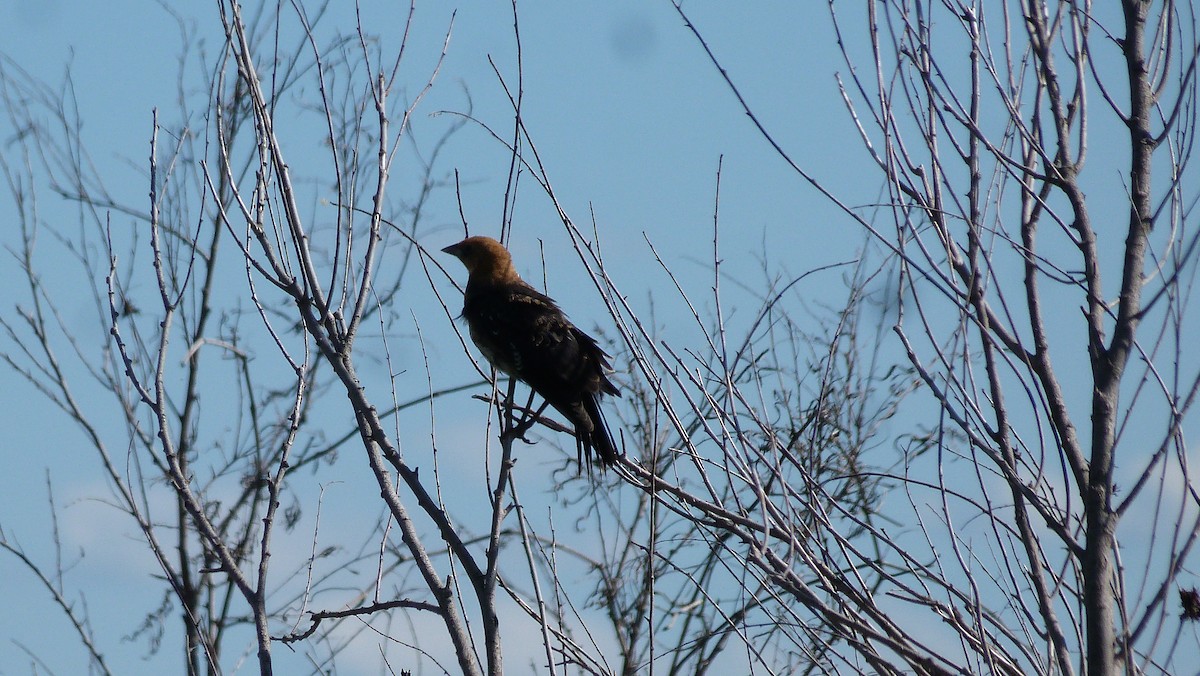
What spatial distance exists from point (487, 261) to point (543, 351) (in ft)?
4.53

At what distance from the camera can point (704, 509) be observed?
3209mm

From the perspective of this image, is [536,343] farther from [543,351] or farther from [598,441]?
[598,441]

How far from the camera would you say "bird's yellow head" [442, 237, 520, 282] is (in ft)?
22.5

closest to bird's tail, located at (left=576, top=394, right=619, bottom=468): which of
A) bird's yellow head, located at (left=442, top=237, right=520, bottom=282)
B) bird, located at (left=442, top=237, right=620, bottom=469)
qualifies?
bird, located at (left=442, top=237, right=620, bottom=469)

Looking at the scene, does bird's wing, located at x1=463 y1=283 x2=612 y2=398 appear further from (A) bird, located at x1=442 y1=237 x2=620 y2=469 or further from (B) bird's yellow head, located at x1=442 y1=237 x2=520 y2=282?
(B) bird's yellow head, located at x1=442 y1=237 x2=520 y2=282

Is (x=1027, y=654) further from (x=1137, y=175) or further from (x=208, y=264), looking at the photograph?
(x=208, y=264)

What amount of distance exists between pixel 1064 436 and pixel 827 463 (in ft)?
12.0

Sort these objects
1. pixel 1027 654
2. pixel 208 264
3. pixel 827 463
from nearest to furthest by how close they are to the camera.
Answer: pixel 1027 654 < pixel 827 463 < pixel 208 264

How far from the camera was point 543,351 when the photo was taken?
5613 mm

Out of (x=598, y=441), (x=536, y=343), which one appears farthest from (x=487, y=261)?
(x=598, y=441)

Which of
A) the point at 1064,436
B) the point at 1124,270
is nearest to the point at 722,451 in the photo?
the point at 1064,436

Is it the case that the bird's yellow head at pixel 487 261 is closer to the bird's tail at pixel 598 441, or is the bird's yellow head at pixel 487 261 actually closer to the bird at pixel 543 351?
the bird at pixel 543 351

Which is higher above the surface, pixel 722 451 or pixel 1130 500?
pixel 722 451

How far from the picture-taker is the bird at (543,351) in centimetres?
508
